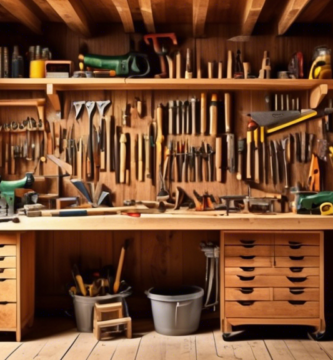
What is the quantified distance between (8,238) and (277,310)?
74.4 inches

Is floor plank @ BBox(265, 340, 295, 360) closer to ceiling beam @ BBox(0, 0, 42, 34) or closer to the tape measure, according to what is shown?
the tape measure

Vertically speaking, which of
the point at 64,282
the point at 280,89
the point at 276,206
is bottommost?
the point at 64,282

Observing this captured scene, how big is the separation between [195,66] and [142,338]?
2.11 metres

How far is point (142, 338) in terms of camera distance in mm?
3557

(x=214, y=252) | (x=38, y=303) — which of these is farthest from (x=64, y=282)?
(x=214, y=252)

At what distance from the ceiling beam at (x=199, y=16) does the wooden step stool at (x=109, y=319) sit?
2116mm

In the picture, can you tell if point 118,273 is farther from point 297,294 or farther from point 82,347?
point 297,294

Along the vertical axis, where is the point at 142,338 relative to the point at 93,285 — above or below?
below

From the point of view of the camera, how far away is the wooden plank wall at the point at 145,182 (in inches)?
162

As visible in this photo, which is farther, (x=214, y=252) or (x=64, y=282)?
(x=64, y=282)

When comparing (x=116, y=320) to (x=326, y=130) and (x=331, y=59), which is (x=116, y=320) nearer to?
(x=326, y=130)

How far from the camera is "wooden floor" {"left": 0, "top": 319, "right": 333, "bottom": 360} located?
3.19 metres

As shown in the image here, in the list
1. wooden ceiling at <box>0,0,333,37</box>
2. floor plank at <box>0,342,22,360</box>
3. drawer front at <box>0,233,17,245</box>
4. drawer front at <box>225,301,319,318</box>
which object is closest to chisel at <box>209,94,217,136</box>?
wooden ceiling at <box>0,0,333,37</box>

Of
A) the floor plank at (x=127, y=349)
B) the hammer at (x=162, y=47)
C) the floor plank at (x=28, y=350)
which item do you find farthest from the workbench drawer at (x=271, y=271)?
the hammer at (x=162, y=47)
